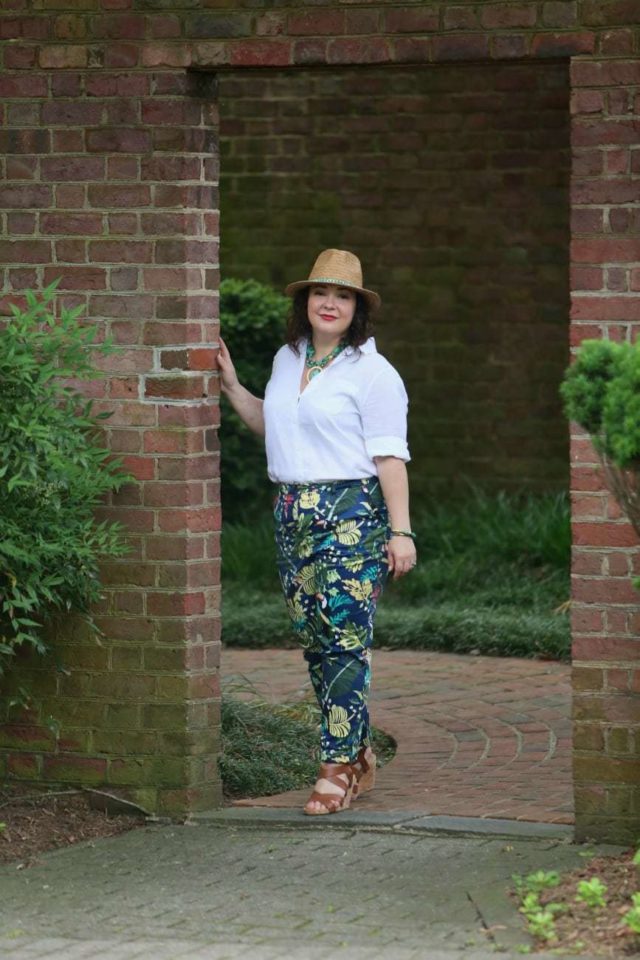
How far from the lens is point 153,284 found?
6418 millimetres

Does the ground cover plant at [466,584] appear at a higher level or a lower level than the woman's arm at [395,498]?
lower

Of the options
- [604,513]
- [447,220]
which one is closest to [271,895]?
[604,513]

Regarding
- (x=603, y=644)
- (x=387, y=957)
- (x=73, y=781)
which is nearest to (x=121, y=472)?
(x=73, y=781)

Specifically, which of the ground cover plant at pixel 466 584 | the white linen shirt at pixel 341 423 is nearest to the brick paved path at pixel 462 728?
the ground cover plant at pixel 466 584

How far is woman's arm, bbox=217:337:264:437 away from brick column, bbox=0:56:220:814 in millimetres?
81

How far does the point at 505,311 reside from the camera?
12672 mm

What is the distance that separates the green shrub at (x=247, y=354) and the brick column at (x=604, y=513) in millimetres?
6090

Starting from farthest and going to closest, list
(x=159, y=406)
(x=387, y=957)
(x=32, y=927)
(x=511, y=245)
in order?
(x=511, y=245)
(x=159, y=406)
(x=32, y=927)
(x=387, y=957)

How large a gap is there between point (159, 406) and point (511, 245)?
6.57 metres

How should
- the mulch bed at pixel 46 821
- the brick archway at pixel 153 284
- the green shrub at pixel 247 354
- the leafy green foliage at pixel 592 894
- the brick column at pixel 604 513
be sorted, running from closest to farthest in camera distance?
the leafy green foliage at pixel 592 894 → the brick column at pixel 604 513 → the brick archway at pixel 153 284 → the mulch bed at pixel 46 821 → the green shrub at pixel 247 354

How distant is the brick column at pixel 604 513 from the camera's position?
5.88m

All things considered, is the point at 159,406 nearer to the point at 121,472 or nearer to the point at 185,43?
the point at 121,472

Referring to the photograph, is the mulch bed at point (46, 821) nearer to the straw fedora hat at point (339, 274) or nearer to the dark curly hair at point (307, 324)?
the dark curly hair at point (307, 324)

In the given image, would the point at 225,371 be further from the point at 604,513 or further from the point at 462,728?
the point at 462,728
